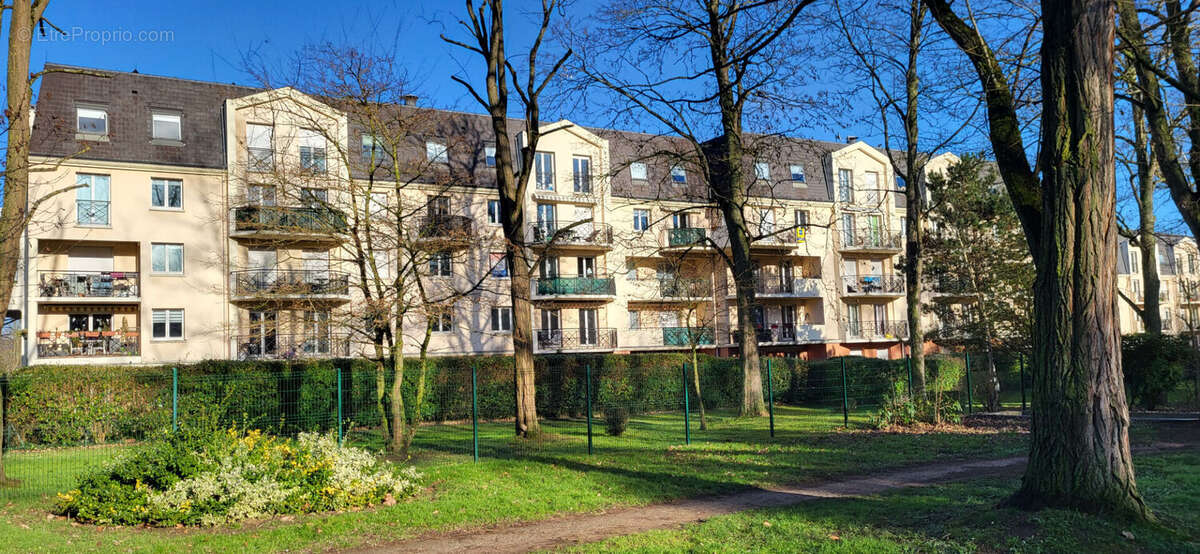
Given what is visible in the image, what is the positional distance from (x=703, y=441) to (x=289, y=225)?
32.5 feet

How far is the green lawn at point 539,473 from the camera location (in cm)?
936

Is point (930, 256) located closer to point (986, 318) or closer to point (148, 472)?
point (986, 318)

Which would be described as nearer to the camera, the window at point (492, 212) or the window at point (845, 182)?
the window at point (492, 212)

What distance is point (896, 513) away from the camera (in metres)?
9.62

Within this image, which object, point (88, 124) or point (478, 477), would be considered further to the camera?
point (88, 124)

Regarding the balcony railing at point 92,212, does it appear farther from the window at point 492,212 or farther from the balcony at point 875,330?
the balcony at point 875,330

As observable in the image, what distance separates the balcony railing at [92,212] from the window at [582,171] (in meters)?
19.7

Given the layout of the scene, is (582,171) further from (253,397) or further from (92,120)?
(253,397)

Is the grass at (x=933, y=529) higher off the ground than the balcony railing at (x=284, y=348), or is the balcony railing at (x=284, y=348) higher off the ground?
the balcony railing at (x=284, y=348)

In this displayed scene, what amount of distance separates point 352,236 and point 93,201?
19094 millimetres

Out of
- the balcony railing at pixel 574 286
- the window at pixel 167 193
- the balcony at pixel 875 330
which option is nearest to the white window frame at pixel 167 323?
the window at pixel 167 193

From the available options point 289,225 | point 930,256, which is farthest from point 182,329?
point 930,256

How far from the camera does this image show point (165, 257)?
102ft

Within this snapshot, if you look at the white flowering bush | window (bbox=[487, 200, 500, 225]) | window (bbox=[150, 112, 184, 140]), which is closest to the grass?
the white flowering bush
